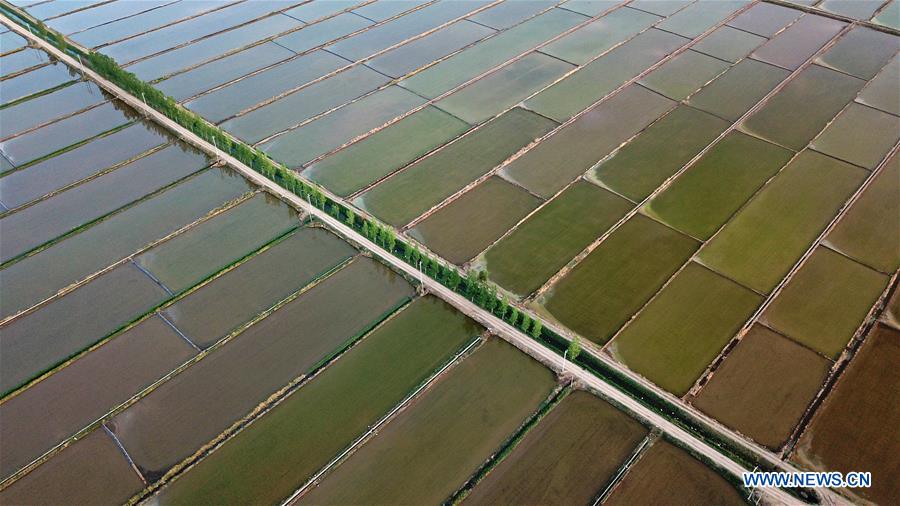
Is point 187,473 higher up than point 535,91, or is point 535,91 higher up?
point 535,91

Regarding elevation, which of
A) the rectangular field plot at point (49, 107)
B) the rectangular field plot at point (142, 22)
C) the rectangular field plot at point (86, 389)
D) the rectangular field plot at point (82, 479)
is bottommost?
the rectangular field plot at point (82, 479)

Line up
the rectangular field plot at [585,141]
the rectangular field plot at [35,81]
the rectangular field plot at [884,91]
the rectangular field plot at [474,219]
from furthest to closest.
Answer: the rectangular field plot at [35,81]
the rectangular field plot at [884,91]
the rectangular field plot at [585,141]
the rectangular field plot at [474,219]

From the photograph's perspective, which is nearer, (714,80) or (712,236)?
(712,236)

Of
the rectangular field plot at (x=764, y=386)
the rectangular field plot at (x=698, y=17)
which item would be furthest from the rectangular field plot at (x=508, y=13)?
the rectangular field plot at (x=764, y=386)

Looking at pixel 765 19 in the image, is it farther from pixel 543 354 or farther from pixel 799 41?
pixel 543 354

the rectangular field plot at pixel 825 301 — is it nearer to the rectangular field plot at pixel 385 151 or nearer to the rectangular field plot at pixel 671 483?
the rectangular field plot at pixel 671 483

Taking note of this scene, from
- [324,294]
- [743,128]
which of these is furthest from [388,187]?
[743,128]

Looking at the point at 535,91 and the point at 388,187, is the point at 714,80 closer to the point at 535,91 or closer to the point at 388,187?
the point at 535,91
